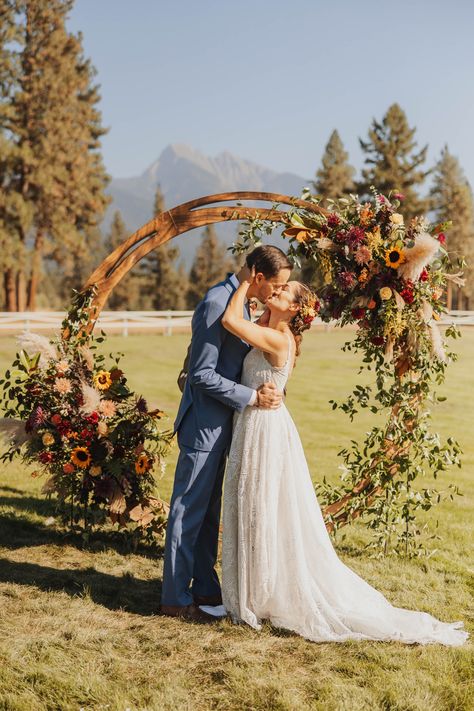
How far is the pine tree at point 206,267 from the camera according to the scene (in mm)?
56625

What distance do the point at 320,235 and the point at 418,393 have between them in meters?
1.41

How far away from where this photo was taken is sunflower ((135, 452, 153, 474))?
5.50 meters

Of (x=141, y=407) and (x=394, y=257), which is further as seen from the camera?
(x=141, y=407)

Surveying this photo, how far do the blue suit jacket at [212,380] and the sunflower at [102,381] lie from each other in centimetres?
118

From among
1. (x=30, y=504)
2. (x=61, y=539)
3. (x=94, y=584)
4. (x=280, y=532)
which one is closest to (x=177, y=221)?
(x=280, y=532)

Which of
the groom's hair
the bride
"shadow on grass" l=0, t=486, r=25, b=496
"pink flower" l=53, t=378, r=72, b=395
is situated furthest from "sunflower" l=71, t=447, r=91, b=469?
"shadow on grass" l=0, t=486, r=25, b=496

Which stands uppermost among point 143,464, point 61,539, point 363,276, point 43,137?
point 43,137

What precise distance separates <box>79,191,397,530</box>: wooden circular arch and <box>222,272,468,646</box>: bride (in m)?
1.17

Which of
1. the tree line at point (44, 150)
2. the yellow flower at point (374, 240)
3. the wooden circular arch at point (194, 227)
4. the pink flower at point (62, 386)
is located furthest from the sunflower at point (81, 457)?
the tree line at point (44, 150)

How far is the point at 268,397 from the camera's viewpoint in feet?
14.0

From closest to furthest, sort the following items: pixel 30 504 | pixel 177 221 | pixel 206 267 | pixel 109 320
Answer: pixel 177 221 < pixel 30 504 < pixel 109 320 < pixel 206 267

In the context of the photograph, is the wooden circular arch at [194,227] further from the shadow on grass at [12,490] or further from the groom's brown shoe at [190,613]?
the shadow on grass at [12,490]

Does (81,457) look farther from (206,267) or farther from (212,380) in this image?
(206,267)

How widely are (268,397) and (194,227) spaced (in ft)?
5.56
